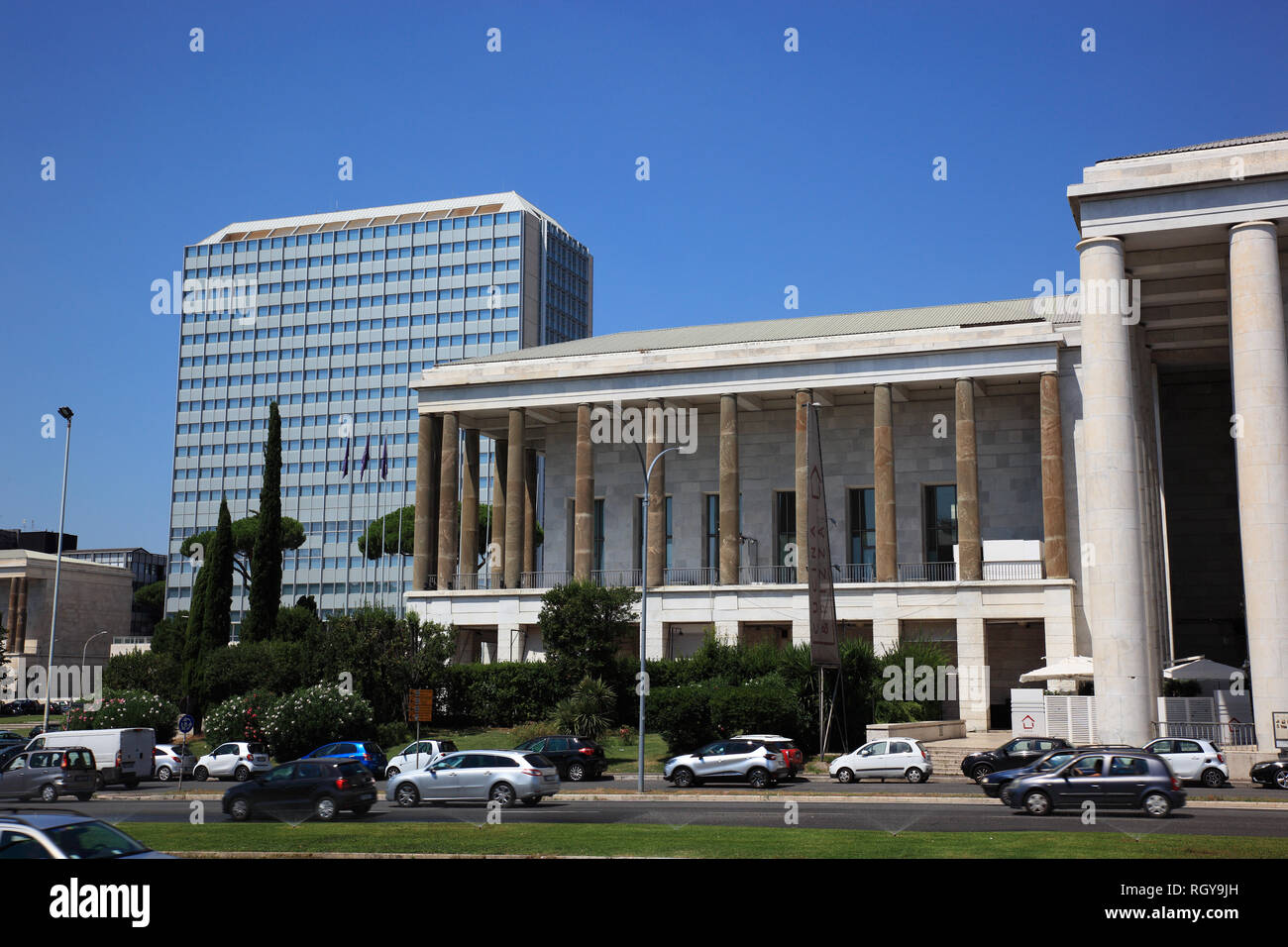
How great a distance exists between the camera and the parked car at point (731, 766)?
109 ft

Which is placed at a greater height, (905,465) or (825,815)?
(905,465)

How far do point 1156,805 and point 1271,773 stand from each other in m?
Answer: 9.84

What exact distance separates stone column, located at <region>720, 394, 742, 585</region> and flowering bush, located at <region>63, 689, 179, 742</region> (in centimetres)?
2576

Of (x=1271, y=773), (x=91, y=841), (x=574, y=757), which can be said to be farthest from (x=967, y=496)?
(x=91, y=841)

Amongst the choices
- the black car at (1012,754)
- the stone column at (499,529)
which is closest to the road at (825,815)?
the black car at (1012,754)

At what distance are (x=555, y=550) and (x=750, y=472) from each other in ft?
40.2

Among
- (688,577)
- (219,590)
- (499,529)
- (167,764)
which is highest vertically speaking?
(499,529)

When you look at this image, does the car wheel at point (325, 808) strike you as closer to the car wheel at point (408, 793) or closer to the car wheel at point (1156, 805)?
the car wheel at point (408, 793)

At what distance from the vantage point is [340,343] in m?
134

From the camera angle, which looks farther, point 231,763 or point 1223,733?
point 231,763

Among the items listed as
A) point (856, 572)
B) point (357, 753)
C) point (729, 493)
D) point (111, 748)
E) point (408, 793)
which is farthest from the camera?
point (856, 572)

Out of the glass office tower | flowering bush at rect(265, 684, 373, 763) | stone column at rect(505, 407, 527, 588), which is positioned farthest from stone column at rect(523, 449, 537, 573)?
the glass office tower

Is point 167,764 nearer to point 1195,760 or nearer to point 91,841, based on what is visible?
point 1195,760
